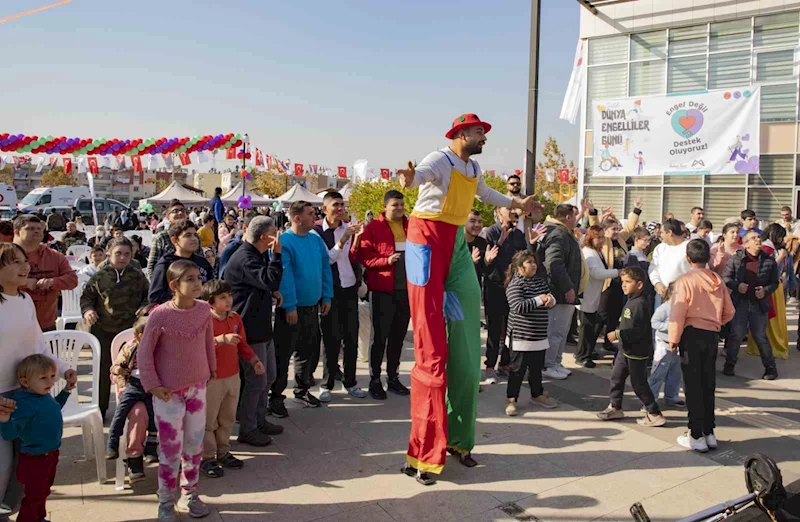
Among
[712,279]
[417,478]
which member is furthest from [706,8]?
[417,478]

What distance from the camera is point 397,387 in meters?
5.84

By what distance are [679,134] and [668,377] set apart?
11.5 m

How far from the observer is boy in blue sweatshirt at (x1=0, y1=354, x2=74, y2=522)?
3039 mm

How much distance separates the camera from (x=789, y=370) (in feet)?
23.1

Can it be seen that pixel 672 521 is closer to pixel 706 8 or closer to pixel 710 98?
pixel 710 98

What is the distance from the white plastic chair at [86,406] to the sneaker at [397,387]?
2.61 meters

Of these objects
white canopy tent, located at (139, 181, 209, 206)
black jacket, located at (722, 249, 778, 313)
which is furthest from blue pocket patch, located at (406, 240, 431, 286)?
white canopy tent, located at (139, 181, 209, 206)

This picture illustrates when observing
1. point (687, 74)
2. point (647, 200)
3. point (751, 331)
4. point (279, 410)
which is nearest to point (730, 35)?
point (687, 74)

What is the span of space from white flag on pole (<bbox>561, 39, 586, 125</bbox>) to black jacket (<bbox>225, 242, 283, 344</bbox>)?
619 inches

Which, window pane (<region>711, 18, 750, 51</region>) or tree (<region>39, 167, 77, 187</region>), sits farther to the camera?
tree (<region>39, 167, 77, 187</region>)

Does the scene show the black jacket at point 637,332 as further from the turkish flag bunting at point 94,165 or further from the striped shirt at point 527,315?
the turkish flag bunting at point 94,165

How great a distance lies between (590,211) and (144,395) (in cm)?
659

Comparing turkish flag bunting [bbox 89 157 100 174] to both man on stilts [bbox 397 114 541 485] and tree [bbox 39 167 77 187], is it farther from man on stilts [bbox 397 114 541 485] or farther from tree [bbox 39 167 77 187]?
tree [bbox 39 167 77 187]

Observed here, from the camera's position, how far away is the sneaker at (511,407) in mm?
5191
